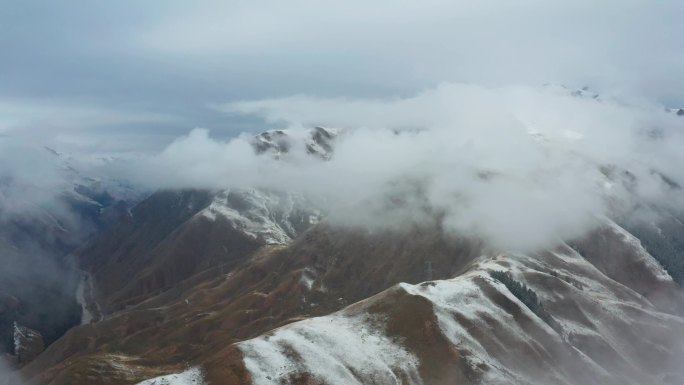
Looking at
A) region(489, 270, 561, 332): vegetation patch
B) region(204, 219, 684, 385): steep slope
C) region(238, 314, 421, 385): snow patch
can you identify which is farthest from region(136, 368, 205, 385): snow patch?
region(489, 270, 561, 332): vegetation patch

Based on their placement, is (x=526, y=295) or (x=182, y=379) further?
(x=526, y=295)

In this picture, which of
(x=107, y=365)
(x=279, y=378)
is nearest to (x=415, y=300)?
(x=279, y=378)

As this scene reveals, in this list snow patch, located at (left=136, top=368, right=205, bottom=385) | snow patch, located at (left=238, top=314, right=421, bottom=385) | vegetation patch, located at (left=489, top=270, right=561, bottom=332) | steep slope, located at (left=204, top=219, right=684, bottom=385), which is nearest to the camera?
snow patch, located at (left=136, top=368, right=205, bottom=385)

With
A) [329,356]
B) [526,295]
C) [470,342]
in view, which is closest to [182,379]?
[329,356]

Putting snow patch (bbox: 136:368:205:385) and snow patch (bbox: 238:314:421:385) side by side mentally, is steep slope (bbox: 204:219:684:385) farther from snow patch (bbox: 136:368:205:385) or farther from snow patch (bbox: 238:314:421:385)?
snow patch (bbox: 136:368:205:385)

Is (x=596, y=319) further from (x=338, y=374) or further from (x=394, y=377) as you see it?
(x=338, y=374)

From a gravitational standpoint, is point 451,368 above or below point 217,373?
below

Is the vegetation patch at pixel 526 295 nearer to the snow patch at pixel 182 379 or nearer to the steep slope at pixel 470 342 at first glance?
the steep slope at pixel 470 342

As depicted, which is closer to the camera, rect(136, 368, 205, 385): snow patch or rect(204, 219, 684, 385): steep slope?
rect(136, 368, 205, 385): snow patch

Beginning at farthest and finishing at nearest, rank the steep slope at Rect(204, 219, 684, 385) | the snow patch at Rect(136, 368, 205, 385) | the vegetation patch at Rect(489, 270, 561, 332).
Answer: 1. the vegetation patch at Rect(489, 270, 561, 332)
2. the steep slope at Rect(204, 219, 684, 385)
3. the snow patch at Rect(136, 368, 205, 385)

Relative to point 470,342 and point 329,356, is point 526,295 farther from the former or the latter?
point 329,356

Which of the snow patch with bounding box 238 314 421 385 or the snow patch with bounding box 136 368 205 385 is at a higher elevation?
the snow patch with bounding box 136 368 205 385
